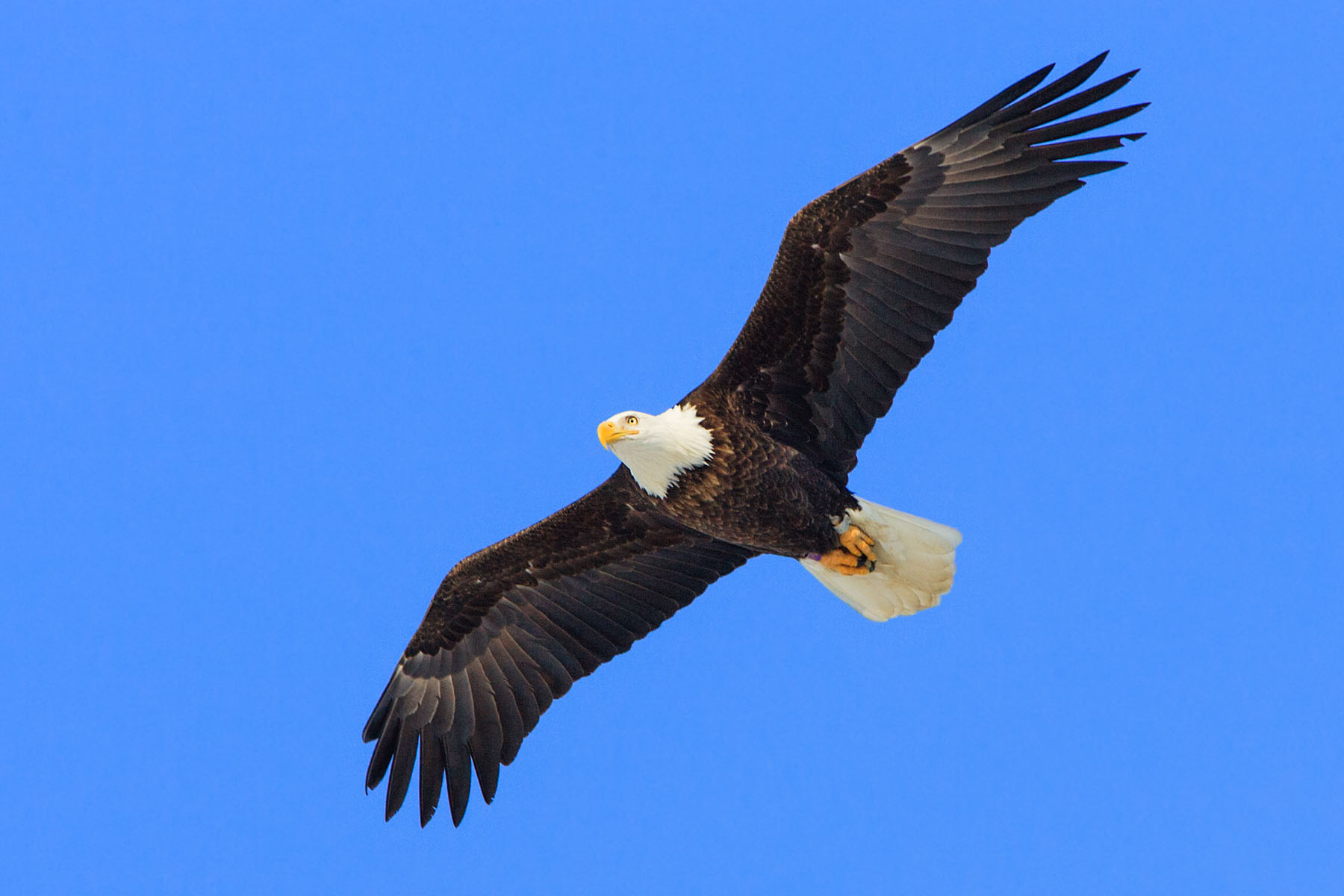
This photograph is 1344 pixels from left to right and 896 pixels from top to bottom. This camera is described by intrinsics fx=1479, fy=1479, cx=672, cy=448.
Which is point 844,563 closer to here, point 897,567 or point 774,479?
point 897,567

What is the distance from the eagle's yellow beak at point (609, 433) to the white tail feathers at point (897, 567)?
1573 millimetres

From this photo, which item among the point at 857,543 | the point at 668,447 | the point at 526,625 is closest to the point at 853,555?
the point at 857,543

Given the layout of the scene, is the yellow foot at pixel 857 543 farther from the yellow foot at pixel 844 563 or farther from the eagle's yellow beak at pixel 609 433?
the eagle's yellow beak at pixel 609 433

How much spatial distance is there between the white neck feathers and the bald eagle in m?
0.01

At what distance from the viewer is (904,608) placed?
984 cm

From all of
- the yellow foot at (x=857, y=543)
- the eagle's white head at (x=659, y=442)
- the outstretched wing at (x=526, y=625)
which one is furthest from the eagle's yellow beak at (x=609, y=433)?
the yellow foot at (x=857, y=543)

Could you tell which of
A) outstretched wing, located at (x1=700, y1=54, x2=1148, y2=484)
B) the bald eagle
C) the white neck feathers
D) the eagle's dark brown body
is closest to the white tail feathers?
the bald eagle

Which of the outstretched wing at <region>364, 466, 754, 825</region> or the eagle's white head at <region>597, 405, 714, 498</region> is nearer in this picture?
the eagle's white head at <region>597, 405, 714, 498</region>

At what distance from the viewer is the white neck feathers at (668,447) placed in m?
8.88

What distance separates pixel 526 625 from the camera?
10078 mm

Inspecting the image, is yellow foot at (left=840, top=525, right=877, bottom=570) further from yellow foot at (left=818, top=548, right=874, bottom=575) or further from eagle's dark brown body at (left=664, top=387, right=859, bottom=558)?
eagle's dark brown body at (left=664, top=387, right=859, bottom=558)

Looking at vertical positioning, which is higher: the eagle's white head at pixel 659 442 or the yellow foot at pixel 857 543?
the eagle's white head at pixel 659 442

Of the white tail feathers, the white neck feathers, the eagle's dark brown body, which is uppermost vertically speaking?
the white neck feathers

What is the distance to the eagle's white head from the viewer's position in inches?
350
